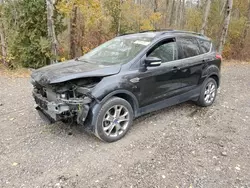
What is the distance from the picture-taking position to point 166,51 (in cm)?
438

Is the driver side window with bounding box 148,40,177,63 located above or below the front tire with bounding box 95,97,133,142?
above

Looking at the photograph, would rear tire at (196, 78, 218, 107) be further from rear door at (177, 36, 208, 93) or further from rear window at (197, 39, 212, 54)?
rear window at (197, 39, 212, 54)

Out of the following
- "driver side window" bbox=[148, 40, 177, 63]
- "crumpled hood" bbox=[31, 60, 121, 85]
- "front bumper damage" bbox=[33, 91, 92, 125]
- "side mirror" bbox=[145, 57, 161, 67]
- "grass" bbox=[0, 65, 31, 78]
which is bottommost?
"grass" bbox=[0, 65, 31, 78]

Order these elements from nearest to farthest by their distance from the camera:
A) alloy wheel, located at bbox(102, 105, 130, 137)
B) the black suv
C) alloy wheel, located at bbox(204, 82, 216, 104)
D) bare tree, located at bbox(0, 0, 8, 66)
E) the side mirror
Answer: the black suv, alloy wheel, located at bbox(102, 105, 130, 137), the side mirror, alloy wheel, located at bbox(204, 82, 216, 104), bare tree, located at bbox(0, 0, 8, 66)

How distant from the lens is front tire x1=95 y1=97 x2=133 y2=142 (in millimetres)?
3549

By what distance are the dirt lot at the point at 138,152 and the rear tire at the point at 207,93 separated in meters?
0.27

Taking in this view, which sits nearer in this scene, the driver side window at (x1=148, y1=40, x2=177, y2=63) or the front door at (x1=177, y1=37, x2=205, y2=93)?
the driver side window at (x1=148, y1=40, x2=177, y2=63)

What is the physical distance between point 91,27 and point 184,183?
1242 centimetres

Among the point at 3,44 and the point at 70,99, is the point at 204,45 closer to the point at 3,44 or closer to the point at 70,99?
the point at 70,99

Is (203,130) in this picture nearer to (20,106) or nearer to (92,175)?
(92,175)

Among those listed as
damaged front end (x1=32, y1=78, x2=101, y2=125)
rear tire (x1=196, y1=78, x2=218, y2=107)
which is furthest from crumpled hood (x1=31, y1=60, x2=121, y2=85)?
rear tire (x1=196, y1=78, x2=218, y2=107)

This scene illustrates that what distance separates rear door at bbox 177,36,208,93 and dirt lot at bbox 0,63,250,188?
706 mm

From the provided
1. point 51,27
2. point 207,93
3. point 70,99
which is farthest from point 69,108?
point 51,27

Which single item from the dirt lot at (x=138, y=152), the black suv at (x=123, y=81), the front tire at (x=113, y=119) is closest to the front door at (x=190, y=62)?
the black suv at (x=123, y=81)
